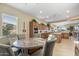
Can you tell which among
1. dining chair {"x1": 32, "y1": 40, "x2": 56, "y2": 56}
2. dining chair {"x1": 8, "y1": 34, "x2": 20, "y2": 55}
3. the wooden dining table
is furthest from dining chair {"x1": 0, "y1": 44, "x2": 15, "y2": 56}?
dining chair {"x1": 32, "y1": 40, "x2": 56, "y2": 56}

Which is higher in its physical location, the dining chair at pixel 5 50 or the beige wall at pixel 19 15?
the beige wall at pixel 19 15

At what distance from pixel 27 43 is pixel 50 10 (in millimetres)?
1054

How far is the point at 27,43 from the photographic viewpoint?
310cm

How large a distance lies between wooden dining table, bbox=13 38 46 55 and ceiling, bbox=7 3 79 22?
0.57 meters

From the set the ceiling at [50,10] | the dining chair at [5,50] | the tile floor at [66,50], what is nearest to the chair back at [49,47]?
the tile floor at [66,50]

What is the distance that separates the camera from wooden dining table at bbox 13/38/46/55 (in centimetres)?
281

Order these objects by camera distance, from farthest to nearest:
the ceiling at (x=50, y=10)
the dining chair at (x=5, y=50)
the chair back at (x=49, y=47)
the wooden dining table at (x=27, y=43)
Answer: the wooden dining table at (x=27, y=43)
the chair back at (x=49, y=47)
the ceiling at (x=50, y=10)
the dining chair at (x=5, y=50)

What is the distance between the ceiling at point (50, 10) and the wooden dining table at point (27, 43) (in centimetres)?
57

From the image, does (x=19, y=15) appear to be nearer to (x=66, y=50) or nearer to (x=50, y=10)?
(x=50, y=10)

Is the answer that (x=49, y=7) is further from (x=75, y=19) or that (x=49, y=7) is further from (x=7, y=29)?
(x=7, y=29)

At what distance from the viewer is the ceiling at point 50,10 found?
8.38ft

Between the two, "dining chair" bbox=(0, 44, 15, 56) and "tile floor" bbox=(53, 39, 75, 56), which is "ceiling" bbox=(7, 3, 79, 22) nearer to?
"tile floor" bbox=(53, 39, 75, 56)

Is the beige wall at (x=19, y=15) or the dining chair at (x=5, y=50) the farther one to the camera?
the beige wall at (x=19, y=15)

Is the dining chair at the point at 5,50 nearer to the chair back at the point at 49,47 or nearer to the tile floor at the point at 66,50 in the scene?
the chair back at the point at 49,47
